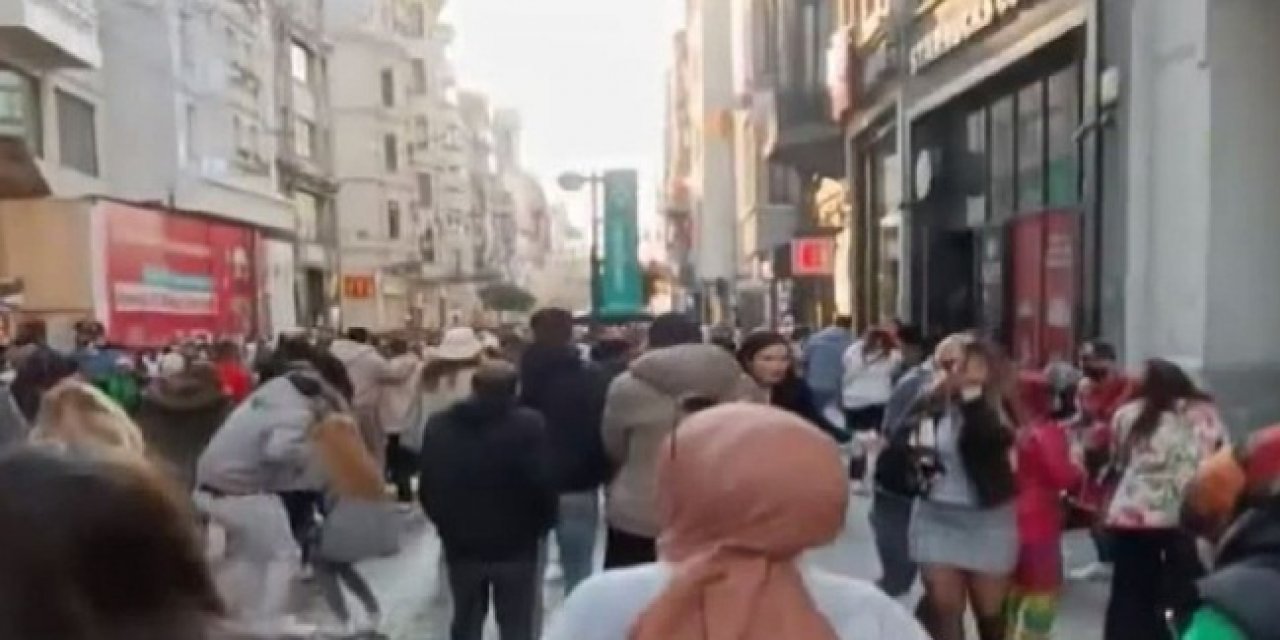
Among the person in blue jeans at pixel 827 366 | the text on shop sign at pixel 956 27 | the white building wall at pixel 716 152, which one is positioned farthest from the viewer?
the white building wall at pixel 716 152

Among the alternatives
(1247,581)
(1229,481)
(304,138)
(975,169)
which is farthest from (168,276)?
(304,138)

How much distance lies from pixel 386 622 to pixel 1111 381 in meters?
5.01

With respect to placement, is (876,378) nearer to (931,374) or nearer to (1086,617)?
(1086,617)

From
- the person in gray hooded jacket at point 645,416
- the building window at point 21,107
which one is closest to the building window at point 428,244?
the building window at point 21,107

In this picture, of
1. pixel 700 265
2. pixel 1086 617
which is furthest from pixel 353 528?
pixel 700 265

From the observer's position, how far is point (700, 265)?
8350 centimetres

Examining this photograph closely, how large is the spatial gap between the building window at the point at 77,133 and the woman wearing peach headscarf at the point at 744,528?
35739 mm

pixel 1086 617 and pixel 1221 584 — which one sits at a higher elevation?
pixel 1221 584

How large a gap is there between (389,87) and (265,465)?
81515 millimetres

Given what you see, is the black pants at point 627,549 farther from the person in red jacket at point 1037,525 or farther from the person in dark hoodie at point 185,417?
the person in dark hoodie at point 185,417

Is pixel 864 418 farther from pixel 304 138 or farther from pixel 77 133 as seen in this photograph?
pixel 304 138

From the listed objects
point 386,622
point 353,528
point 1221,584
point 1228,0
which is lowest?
point 386,622

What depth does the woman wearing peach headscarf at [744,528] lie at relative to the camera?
3309 millimetres

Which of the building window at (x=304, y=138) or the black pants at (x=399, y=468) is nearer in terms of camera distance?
the black pants at (x=399, y=468)
